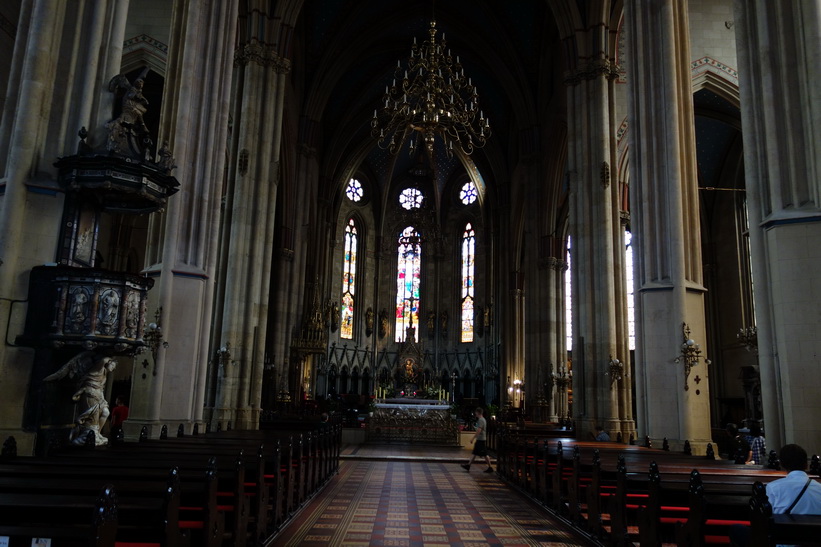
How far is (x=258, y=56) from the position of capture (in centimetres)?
1972

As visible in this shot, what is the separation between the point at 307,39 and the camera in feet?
91.5

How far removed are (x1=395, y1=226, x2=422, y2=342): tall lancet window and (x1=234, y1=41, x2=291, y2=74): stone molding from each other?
22087 mm

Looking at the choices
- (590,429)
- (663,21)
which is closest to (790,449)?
(663,21)

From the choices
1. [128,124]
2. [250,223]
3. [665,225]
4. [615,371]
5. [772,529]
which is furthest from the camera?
[250,223]

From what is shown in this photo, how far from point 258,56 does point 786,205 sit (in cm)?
1552

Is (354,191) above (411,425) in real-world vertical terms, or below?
above

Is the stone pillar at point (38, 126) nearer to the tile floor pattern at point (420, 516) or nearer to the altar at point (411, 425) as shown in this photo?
the tile floor pattern at point (420, 516)

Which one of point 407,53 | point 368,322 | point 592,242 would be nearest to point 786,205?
point 592,242

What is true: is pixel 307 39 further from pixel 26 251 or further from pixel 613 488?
pixel 613 488

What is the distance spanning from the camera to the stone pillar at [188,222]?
38.0 ft

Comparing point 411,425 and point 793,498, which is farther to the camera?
point 411,425

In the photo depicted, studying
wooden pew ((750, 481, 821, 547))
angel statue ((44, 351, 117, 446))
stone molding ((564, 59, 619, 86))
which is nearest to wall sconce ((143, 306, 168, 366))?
angel statue ((44, 351, 117, 446))

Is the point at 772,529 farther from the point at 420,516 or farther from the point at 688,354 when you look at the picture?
the point at 688,354

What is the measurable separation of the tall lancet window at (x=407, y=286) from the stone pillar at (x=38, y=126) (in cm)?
3325
